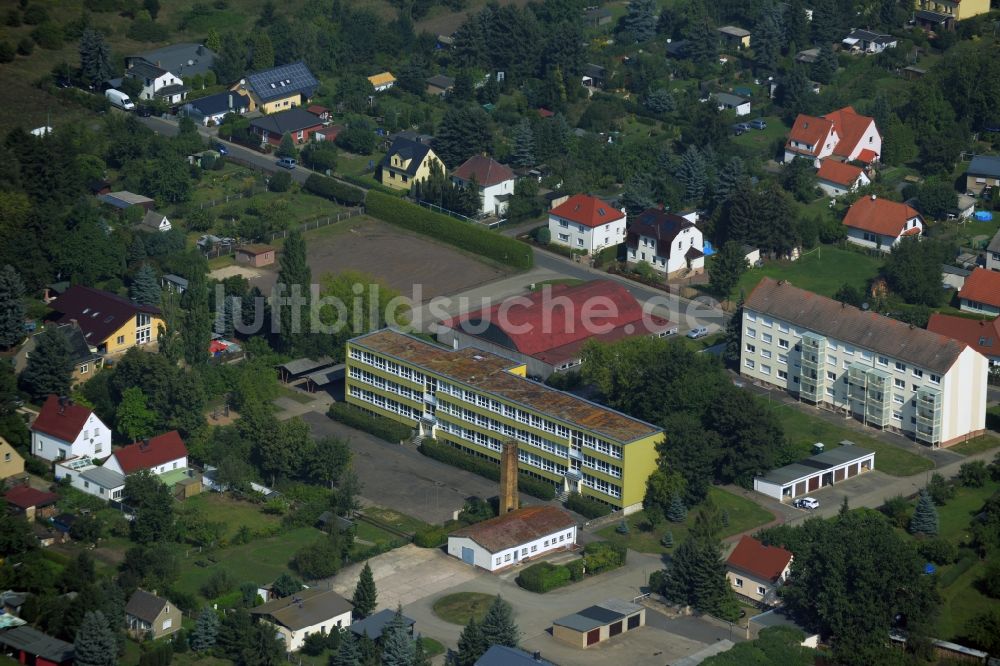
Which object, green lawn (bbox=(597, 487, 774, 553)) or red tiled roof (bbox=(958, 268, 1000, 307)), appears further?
red tiled roof (bbox=(958, 268, 1000, 307))

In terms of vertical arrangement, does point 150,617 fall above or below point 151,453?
below

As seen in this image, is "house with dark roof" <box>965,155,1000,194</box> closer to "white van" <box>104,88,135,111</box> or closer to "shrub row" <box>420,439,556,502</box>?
"shrub row" <box>420,439,556,502</box>

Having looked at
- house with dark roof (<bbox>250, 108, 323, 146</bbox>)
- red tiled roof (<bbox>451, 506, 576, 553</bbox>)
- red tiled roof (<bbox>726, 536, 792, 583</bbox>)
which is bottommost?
red tiled roof (<bbox>451, 506, 576, 553</bbox>)

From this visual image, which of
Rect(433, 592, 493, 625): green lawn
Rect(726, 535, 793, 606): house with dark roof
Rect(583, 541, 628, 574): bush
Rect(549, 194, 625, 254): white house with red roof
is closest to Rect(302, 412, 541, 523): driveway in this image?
Rect(583, 541, 628, 574): bush

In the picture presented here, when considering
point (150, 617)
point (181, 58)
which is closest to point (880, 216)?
point (181, 58)

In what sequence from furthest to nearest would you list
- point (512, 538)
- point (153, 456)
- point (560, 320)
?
point (560, 320) → point (153, 456) → point (512, 538)

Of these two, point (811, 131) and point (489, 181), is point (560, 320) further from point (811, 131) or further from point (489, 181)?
point (811, 131)
